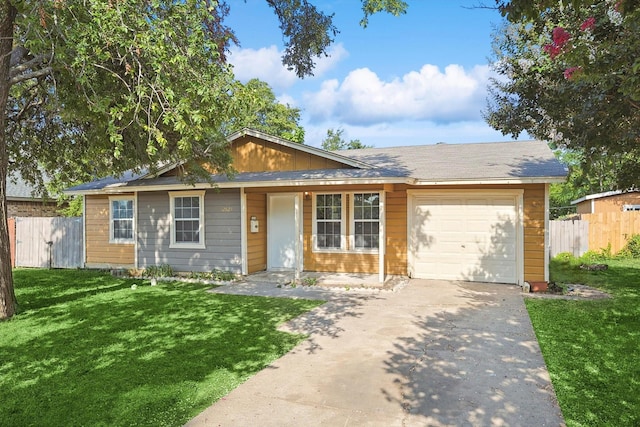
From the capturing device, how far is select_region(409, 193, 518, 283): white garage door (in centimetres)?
1010

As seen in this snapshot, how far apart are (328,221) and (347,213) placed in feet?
1.95

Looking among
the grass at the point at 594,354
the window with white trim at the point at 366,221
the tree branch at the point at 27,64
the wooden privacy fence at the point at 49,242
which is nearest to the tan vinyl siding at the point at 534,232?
the grass at the point at 594,354

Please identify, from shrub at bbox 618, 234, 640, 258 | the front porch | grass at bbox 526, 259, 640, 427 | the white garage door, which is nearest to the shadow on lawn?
the front porch

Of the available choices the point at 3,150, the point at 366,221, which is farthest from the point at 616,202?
the point at 3,150

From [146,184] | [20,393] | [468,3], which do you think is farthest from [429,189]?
[20,393]

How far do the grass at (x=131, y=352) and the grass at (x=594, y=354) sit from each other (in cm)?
314

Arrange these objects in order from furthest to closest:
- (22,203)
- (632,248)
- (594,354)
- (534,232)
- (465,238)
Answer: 1. (22,203)
2. (632,248)
3. (465,238)
4. (534,232)
5. (594,354)

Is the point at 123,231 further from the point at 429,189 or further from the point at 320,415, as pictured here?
the point at 320,415

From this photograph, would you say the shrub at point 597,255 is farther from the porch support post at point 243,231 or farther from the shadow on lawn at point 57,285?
the shadow on lawn at point 57,285

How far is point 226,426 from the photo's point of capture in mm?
3467

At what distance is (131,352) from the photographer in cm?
540

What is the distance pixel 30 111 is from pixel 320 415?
34.0ft

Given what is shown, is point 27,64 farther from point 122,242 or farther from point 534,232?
point 534,232

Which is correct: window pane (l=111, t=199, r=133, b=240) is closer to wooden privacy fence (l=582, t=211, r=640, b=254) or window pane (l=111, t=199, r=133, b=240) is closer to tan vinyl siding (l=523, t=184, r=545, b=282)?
tan vinyl siding (l=523, t=184, r=545, b=282)
